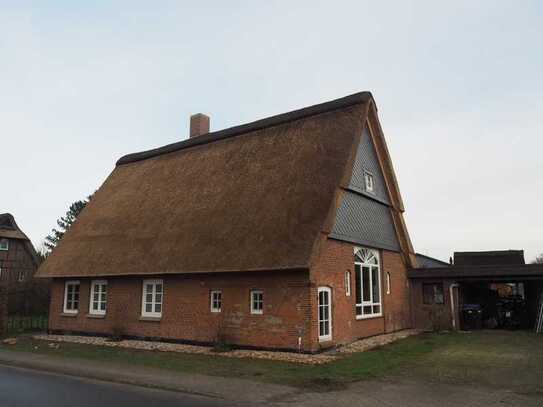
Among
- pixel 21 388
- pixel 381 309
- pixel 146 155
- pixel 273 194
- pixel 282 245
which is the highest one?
pixel 146 155

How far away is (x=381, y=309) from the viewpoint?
18.7 metres

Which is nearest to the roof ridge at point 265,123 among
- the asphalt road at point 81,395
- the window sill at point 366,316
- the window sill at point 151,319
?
the window sill at point 366,316

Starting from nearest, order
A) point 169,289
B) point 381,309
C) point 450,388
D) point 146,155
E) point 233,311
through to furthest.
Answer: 1. point 450,388
2. point 233,311
3. point 169,289
4. point 381,309
5. point 146,155

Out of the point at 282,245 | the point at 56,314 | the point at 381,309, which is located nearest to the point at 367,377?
the point at 282,245

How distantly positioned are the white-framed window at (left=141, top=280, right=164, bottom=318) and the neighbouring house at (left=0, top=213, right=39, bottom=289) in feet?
73.6

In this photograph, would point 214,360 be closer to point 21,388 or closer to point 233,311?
point 233,311

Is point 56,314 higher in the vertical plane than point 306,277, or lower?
lower

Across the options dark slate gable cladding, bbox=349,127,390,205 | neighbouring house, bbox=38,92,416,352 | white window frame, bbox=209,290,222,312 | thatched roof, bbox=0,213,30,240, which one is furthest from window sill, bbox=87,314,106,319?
thatched roof, bbox=0,213,30,240

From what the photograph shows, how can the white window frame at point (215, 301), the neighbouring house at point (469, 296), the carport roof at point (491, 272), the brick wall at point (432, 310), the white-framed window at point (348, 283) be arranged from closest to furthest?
the white window frame at point (215, 301) → the white-framed window at point (348, 283) → the carport roof at point (491, 272) → the neighbouring house at point (469, 296) → the brick wall at point (432, 310)

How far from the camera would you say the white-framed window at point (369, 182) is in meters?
18.6

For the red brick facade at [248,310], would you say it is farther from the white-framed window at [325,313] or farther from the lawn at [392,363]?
the lawn at [392,363]

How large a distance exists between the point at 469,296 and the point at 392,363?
43.0ft

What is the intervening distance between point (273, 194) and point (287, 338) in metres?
4.80

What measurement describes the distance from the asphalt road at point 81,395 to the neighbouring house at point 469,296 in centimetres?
1451
